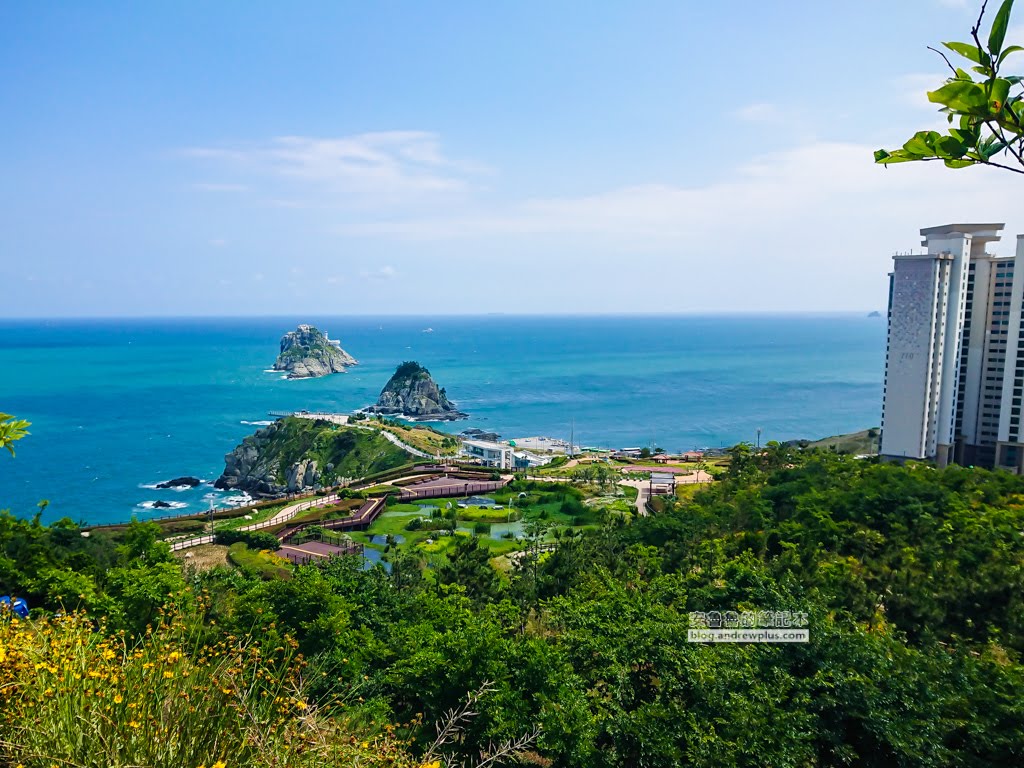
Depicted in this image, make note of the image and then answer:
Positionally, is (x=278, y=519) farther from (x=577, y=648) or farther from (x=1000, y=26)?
(x=1000, y=26)

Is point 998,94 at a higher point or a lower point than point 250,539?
higher

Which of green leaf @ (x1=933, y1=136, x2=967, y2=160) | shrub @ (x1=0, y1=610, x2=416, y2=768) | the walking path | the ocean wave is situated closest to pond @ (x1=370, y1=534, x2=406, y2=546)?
the walking path

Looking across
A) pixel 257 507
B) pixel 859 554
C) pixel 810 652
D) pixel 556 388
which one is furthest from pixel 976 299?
pixel 556 388

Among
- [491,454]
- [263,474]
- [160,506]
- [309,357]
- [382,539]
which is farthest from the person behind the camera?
[309,357]

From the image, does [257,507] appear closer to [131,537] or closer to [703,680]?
[131,537]

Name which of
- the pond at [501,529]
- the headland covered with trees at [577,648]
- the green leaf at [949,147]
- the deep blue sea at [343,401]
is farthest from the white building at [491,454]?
the green leaf at [949,147]

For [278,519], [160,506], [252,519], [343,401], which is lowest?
[160,506]

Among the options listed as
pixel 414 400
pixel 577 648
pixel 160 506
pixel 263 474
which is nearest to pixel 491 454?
pixel 263 474
